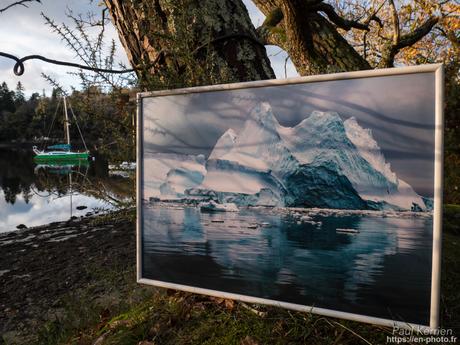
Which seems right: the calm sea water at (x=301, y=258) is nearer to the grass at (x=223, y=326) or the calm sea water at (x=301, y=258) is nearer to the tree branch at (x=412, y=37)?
the grass at (x=223, y=326)

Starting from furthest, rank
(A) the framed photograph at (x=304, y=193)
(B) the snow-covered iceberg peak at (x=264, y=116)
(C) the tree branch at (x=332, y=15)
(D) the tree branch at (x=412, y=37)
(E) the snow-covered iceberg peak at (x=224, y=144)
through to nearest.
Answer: (D) the tree branch at (x=412, y=37) → (C) the tree branch at (x=332, y=15) → (E) the snow-covered iceberg peak at (x=224, y=144) → (B) the snow-covered iceberg peak at (x=264, y=116) → (A) the framed photograph at (x=304, y=193)

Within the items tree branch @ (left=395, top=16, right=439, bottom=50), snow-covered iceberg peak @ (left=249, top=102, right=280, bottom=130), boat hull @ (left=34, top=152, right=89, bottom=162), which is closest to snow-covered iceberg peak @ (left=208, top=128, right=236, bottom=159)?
snow-covered iceberg peak @ (left=249, top=102, right=280, bottom=130)

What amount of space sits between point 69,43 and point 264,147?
1834 millimetres

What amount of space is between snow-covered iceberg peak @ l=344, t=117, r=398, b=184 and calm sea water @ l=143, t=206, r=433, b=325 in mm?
226

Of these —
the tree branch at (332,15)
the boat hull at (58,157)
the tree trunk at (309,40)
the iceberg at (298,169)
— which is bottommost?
the iceberg at (298,169)

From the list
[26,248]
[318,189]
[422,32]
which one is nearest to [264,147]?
[318,189]

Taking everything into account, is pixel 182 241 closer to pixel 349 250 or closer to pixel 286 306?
pixel 286 306

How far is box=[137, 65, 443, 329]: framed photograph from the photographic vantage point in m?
1.64

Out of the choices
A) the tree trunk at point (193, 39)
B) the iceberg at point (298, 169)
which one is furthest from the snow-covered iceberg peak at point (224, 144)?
the tree trunk at point (193, 39)

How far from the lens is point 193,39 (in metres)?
2.83

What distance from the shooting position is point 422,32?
4.70 m

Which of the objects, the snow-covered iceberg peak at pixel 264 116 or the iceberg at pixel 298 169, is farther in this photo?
the snow-covered iceberg peak at pixel 264 116

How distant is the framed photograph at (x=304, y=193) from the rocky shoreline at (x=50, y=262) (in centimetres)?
121

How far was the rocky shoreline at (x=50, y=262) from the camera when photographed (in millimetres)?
5453
